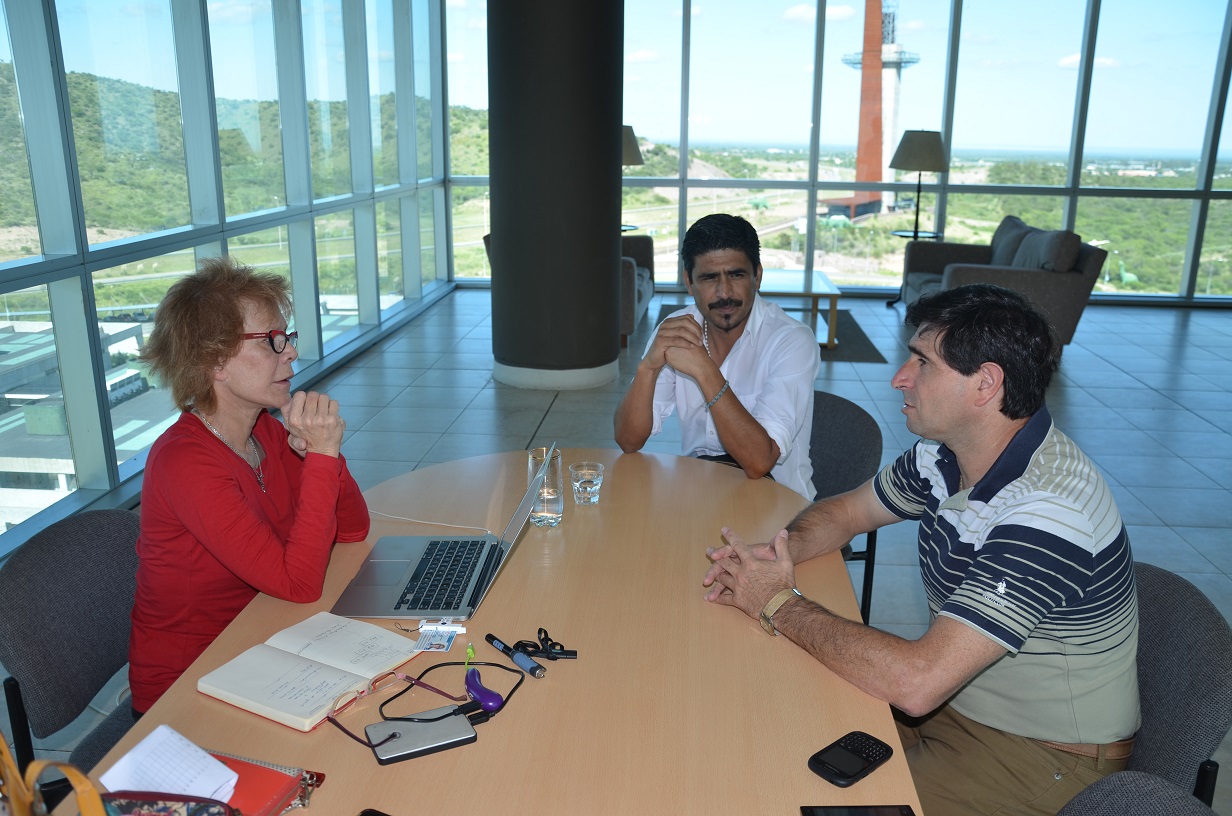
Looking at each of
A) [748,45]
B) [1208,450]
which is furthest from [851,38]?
[1208,450]

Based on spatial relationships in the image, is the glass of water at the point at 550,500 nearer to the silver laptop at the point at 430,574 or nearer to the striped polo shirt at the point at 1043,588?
the silver laptop at the point at 430,574

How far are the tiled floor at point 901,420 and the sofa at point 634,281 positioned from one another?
169 mm

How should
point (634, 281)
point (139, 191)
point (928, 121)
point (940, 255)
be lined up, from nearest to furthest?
point (139, 191), point (634, 281), point (940, 255), point (928, 121)

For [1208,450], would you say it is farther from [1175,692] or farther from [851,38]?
[851,38]

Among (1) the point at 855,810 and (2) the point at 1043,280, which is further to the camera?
(2) the point at 1043,280

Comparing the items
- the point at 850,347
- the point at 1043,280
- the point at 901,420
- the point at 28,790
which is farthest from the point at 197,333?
the point at 1043,280

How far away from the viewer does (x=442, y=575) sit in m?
1.91

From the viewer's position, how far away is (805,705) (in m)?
1.50

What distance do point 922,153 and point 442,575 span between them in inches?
321

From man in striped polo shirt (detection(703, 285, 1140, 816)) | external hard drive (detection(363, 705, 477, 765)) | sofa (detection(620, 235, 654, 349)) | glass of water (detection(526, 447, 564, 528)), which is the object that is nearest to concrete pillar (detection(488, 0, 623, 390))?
sofa (detection(620, 235, 654, 349))

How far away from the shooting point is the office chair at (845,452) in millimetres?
2570

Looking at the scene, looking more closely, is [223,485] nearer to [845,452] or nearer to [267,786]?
[267,786]

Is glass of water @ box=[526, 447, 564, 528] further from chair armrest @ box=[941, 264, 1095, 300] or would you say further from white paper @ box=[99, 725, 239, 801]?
chair armrest @ box=[941, 264, 1095, 300]

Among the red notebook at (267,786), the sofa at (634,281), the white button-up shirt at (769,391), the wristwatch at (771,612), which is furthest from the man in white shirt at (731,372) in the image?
the sofa at (634,281)
